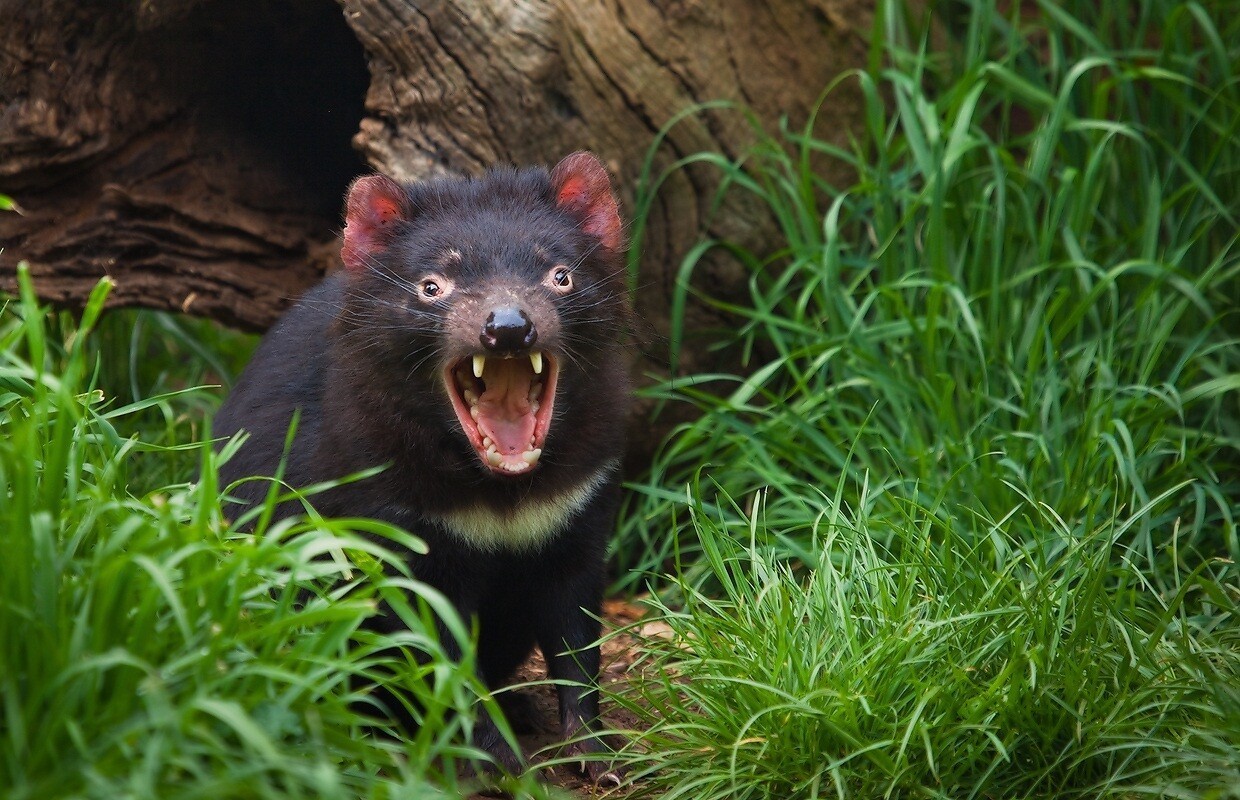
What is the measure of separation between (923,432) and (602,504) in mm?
1148

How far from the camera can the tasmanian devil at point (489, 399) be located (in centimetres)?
298

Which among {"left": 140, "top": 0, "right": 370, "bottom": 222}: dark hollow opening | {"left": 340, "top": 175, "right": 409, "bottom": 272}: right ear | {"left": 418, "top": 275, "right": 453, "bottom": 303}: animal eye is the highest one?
{"left": 140, "top": 0, "right": 370, "bottom": 222}: dark hollow opening

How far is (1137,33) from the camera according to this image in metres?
4.48

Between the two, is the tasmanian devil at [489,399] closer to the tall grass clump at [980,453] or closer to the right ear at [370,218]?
the right ear at [370,218]

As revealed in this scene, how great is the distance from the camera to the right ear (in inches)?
123

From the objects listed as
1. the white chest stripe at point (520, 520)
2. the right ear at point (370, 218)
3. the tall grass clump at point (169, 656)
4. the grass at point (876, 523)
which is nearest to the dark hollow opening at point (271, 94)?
the grass at point (876, 523)

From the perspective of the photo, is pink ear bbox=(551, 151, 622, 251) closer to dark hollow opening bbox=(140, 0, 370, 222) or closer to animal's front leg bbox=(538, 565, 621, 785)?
animal's front leg bbox=(538, 565, 621, 785)

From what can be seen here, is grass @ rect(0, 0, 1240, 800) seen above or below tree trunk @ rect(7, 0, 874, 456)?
below

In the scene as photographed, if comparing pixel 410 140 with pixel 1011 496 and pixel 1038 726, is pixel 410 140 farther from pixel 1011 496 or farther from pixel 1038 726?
pixel 1038 726

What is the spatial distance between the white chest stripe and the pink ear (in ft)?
2.03

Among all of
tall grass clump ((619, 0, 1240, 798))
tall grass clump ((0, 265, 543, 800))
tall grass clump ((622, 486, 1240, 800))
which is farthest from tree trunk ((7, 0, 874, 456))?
tall grass clump ((0, 265, 543, 800))

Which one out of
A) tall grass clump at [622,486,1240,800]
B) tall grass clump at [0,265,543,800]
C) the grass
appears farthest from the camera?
tall grass clump at [622,486,1240,800]

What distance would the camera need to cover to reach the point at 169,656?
210 cm

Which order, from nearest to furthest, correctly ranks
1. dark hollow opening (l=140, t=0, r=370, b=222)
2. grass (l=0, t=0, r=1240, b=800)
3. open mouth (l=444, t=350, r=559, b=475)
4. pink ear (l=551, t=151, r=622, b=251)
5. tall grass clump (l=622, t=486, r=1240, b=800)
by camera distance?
grass (l=0, t=0, r=1240, b=800) < tall grass clump (l=622, t=486, r=1240, b=800) < open mouth (l=444, t=350, r=559, b=475) < pink ear (l=551, t=151, r=622, b=251) < dark hollow opening (l=140, t=0, r=370, b=222)
